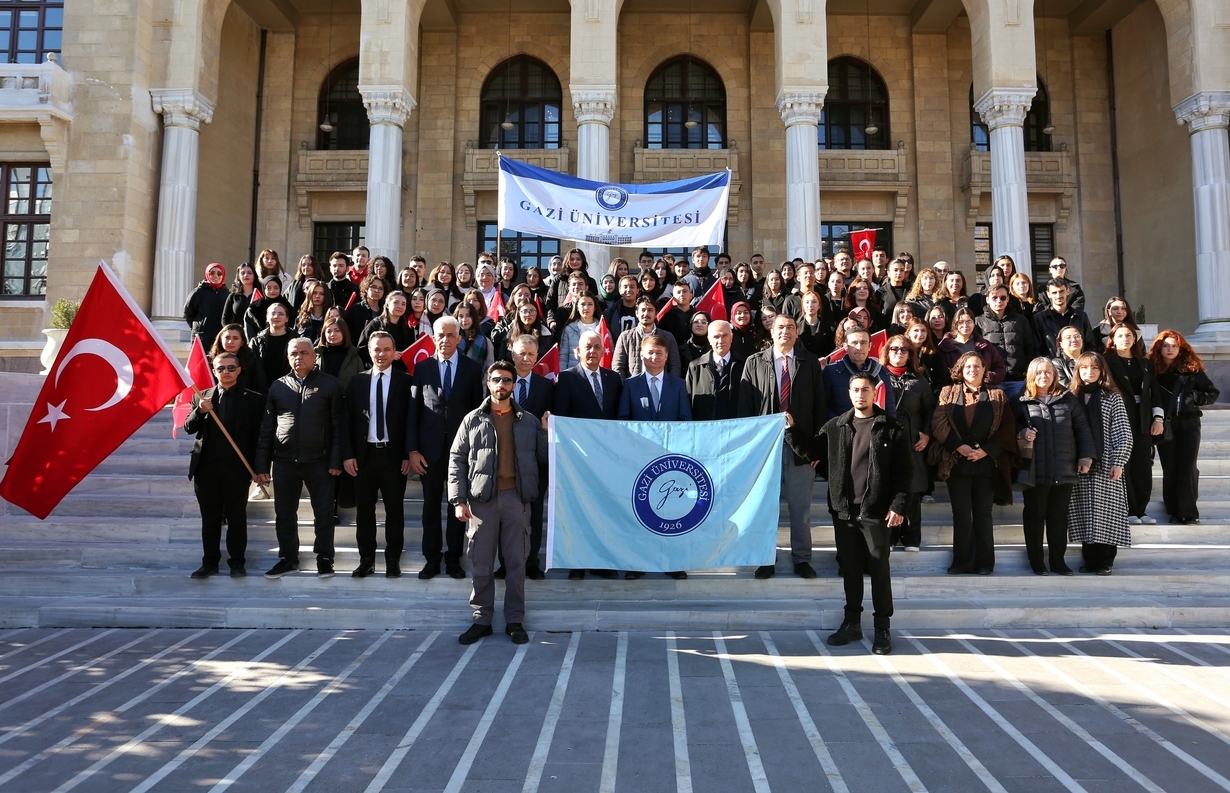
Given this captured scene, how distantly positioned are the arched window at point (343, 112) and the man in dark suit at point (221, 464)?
1513 cm

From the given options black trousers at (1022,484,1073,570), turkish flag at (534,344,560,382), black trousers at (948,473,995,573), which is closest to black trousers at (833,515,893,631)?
black trousers at (948,473,995,573)

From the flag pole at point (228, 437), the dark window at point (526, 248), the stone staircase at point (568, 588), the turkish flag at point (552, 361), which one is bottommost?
the stone staircase at point (568, 588)

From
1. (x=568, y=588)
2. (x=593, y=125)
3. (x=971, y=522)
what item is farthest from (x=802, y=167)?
(x=568, y=588)

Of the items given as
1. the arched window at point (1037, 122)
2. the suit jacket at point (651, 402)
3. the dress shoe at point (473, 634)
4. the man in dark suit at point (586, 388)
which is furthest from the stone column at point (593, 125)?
the dress shoe at point (473, 634)

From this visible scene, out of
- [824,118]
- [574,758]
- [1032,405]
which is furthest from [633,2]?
[574,758]

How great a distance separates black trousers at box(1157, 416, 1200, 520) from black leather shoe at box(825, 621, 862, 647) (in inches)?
179

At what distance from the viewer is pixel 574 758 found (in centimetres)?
425

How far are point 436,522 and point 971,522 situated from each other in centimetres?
495

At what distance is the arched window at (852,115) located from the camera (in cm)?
2095

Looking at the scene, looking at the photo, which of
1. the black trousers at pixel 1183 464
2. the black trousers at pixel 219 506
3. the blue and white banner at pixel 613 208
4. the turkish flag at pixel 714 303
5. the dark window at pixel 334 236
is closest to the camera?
the black trousers at pixel 219 506

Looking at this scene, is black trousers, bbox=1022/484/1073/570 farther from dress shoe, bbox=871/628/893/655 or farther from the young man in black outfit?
dress shoe, bbox=871/628/893/655

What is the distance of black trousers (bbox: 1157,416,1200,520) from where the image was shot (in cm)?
830

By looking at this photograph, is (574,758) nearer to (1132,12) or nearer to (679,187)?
(679,187)

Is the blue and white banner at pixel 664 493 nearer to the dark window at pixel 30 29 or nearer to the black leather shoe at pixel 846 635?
the black leather shoe at pixel 846 635
